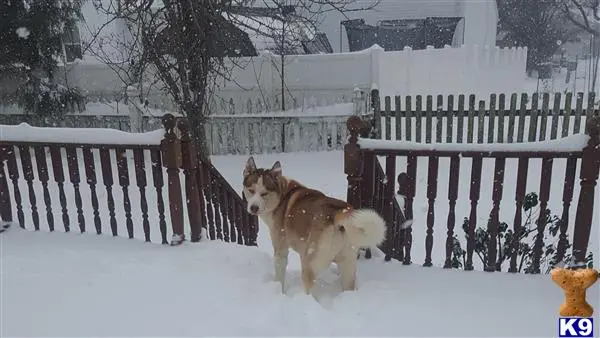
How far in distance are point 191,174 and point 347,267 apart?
1591 millimetres

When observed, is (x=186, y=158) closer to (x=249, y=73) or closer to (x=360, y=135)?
(x=360, y=135)

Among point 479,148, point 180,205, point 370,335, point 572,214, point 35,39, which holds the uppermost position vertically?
point 35,39

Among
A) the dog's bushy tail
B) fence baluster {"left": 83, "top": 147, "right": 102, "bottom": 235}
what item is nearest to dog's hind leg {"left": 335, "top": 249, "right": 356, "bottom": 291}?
the dog's bushy tail

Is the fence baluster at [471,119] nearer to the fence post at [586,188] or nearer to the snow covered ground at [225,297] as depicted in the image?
the fence post at [586,188]

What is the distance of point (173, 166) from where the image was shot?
12.3 ft

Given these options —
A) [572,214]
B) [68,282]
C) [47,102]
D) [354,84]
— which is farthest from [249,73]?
[68,282]

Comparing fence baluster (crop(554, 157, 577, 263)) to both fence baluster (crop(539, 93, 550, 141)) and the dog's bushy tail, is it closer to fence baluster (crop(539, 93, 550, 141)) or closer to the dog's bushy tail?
the dog's bushy tail

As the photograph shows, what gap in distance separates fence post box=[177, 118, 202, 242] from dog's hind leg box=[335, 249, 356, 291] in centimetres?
145

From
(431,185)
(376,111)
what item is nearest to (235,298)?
(431,185)

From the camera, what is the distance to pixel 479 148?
10.6 ft

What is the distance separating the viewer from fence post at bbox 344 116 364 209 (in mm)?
3389

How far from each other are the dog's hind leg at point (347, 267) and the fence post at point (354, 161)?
58 cm

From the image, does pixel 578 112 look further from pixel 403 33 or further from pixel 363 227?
pixel 403 33

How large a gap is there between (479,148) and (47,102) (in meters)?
10.3
